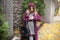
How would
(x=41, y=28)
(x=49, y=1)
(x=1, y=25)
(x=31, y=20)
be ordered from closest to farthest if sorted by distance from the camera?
1. (x=1, y=25)
2. (x=31, y=20)
3. (x=41, y=28)
4. (x=49, y=1)

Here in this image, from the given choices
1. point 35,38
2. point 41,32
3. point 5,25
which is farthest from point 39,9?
point 5,25

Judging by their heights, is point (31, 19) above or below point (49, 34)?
above

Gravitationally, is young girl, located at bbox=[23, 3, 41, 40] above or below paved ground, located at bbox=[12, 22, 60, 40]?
above

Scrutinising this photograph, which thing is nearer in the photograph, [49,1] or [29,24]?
[29,24]

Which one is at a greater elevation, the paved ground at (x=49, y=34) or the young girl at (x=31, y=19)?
the young girl at (x=31, y=19)

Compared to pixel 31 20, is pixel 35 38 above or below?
below

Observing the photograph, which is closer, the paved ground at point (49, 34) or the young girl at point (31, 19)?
the young girl at point (31, 19)

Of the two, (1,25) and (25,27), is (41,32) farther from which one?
(1,25)

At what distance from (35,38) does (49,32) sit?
18.6 ft

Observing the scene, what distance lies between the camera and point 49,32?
14.9 metres

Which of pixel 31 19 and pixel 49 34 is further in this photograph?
pixel 49 34

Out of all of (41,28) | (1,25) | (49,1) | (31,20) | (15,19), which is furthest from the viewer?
(49,1)

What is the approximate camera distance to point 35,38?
365 inches

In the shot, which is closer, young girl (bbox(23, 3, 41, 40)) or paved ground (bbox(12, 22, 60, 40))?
young girl (bbox(23, 3, 41, 40))
